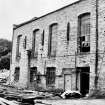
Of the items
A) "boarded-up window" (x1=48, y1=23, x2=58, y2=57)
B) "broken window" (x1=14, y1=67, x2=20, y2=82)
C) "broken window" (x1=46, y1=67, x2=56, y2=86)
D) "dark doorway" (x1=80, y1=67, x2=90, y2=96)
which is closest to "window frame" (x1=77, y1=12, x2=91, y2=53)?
"dark doorway" (x1=80, y1=67, x2=90, y2=96)

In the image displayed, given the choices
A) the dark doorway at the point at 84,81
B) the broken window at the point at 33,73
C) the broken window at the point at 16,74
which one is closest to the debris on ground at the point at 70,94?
the dark doorway at the point at 84,81

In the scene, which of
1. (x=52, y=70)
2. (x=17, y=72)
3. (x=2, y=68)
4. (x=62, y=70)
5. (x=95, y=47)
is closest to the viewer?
(x=95, y=47)

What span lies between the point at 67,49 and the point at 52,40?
2605mm

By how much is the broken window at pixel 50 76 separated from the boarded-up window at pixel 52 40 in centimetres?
129

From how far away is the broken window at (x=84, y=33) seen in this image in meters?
16.6

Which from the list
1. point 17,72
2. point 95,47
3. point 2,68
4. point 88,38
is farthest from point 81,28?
point 2,68

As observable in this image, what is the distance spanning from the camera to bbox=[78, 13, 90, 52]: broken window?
1658 cm

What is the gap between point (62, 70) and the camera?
59.1 feet

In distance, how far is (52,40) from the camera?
65.6 ft

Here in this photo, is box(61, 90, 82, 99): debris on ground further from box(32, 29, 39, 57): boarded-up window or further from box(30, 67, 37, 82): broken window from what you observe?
box(32, 29, 39, 57): boarded-up window

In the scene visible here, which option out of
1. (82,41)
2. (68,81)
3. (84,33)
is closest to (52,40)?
(82,41)

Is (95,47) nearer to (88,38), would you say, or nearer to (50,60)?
(88,38)

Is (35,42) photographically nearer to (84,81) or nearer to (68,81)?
(68,81)

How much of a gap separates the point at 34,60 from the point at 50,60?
2776 mm
